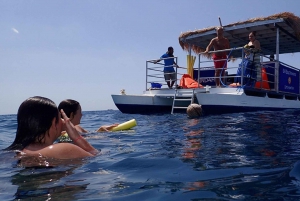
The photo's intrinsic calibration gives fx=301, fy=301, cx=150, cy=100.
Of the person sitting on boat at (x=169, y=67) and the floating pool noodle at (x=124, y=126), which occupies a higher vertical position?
the person sitting on boat at (x=169, y=67)

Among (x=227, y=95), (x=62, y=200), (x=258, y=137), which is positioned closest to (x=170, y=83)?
(x=227, y=95)

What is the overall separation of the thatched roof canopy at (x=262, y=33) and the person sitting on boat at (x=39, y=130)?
353 inches

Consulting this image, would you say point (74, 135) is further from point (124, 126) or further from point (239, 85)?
point (239, 85)

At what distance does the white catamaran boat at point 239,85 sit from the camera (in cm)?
886

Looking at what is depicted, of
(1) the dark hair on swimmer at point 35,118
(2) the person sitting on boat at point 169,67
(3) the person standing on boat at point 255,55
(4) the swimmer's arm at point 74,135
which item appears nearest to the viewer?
(1) the dark hair on swimmer at point 35,118

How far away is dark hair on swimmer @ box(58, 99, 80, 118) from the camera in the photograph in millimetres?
4426

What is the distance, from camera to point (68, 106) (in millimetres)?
4449

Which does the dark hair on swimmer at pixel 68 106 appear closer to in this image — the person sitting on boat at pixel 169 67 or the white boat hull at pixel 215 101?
the white boat hull at pixel 215 101

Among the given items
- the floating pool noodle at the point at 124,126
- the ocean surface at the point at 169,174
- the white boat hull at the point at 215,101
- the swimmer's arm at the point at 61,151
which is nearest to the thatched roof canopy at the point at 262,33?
the white boat hull at the point at 215,101

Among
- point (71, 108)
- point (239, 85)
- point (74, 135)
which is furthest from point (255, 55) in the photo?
point (74, 135)

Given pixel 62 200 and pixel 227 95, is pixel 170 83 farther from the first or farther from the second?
pixel 62 200

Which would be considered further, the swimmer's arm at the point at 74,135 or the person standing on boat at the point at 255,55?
the person standing on boat at the point at 255,55

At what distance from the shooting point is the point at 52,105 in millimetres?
2553

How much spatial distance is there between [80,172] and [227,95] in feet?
22.4
